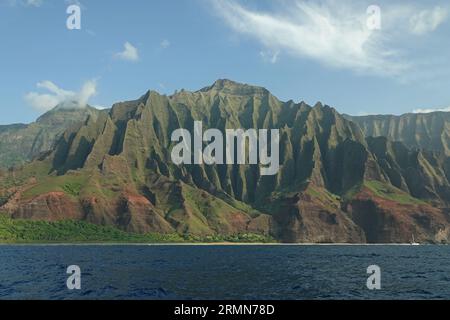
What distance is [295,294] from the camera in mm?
80000

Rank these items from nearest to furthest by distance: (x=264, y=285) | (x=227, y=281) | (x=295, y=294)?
(x=295, y=294)
(x=264, y=285)
(x=227, y=281)
